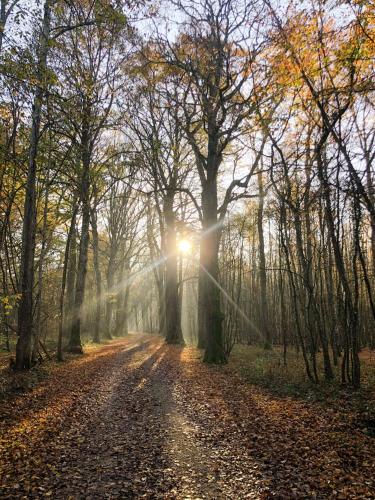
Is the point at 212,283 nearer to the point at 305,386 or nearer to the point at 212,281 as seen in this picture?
the point at 212,281

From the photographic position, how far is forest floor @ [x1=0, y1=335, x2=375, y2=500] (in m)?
4.13

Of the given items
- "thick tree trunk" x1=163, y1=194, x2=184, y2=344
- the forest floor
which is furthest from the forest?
"thick tree trunk" x1=163, y1=194, x2=184, y2=344

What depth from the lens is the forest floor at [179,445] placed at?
4129mm

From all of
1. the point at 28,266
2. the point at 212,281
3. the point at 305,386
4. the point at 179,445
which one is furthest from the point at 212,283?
the point at 179,445

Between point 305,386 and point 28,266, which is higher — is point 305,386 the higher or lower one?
the lower one

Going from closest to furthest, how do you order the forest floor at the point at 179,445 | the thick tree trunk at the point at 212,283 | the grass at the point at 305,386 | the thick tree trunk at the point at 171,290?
1. the forest floor at the point at 179,445
2. the grass at the point at 305,386
3. the thick tree trunk at the point at 212,283
4. the thick tree trunk at the point at 171,290

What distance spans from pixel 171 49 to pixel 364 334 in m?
22.3

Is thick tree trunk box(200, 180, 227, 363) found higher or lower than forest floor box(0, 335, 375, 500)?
higher

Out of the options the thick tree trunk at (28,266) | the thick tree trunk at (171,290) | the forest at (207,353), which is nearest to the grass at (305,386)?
the forest at (207,353)

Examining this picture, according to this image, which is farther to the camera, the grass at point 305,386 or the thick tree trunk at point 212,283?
the thick tree trunk at point 212,283

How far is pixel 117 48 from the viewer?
587 inches

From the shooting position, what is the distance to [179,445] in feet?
17.8

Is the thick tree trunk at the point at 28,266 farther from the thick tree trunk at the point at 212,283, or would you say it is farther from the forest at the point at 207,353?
the thick tree trunk at the point at 212,283

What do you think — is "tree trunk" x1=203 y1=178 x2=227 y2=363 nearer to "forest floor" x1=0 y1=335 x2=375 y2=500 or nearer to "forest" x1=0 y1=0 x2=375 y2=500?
"forest" x1=0 y1=0 x2=375 y2=500
